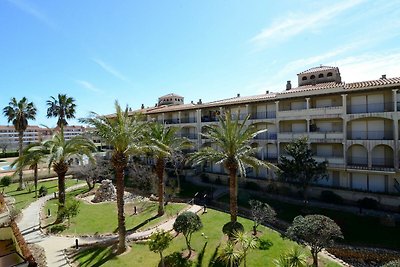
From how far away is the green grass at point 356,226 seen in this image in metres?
24.1

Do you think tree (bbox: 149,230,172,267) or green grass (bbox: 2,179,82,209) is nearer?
tree (bbox: 149,230,172,267)

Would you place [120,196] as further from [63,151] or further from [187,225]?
[63,151]

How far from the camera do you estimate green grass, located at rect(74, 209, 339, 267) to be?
19.5m

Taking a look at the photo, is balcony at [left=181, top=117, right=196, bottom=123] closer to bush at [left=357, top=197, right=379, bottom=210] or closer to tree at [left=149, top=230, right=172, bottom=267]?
bush at [left=357, top=197, right=379, bottom=210]

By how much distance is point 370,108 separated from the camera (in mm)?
31078

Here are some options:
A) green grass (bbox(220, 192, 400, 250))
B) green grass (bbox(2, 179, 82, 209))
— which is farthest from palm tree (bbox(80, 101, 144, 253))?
green grass (bbox(2, 179, 82, 209))

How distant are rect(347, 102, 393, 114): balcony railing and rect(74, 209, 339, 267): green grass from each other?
17.1 m

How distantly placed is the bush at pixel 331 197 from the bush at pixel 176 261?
64.1ft

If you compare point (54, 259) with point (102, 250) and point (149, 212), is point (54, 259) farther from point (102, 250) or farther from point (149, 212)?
point (149, 212)

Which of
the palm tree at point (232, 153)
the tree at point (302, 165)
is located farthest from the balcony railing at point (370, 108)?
the palm tree at point (232, 153)

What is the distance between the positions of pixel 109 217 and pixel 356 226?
23750 mm

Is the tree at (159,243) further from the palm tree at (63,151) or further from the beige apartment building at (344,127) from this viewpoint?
the beige apartment building at (344,127)

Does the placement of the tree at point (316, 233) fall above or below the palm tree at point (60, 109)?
below

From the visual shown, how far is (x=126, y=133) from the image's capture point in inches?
832
